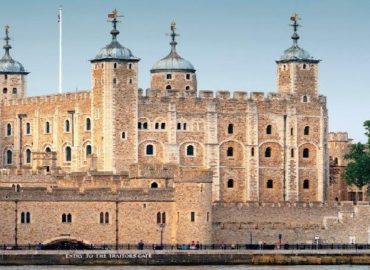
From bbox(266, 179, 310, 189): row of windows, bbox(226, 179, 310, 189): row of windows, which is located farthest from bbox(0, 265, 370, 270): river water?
bbox(266, 179, 310, 189): row of windows

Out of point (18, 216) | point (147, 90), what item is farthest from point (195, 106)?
point (18, 216)

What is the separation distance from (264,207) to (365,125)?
16.0m

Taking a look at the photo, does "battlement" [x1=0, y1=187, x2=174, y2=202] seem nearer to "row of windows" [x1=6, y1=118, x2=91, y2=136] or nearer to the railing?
the railing

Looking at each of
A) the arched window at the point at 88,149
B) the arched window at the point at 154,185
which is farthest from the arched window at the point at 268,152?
the arched window at the point at 154,185

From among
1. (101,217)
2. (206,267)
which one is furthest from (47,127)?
(206,267)

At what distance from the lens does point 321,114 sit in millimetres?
136125

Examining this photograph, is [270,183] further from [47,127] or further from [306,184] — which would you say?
[47,127]

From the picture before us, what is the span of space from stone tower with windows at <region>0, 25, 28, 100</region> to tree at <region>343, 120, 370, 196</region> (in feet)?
79.7

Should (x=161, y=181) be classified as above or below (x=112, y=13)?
below

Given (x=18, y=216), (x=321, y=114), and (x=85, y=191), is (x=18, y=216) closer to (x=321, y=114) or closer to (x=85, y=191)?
(x=85, y=191)

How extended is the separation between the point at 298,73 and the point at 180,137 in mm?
9122

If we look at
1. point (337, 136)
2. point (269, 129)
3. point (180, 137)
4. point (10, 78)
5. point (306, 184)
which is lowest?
Answer: point (306, 184)

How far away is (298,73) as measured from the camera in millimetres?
136500

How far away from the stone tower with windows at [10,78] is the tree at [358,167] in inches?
957
